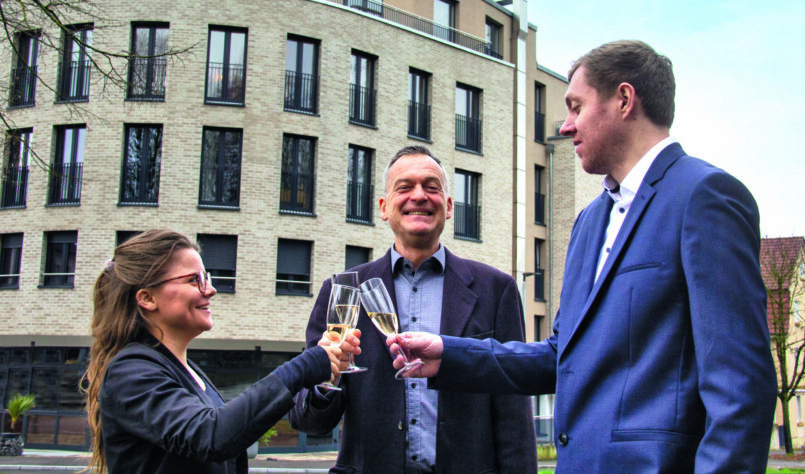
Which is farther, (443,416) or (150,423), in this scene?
(443,416)

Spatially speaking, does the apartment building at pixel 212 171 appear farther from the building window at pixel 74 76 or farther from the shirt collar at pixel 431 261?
the shirt collar at pixel 431 261

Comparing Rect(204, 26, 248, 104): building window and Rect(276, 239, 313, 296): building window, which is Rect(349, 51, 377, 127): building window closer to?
Rect(204, 26, 248, 104): building window

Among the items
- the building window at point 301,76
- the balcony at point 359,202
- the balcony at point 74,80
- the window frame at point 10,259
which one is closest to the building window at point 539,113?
the balcony at point 359,202

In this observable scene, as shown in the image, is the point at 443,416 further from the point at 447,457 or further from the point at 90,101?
the point at 90,101

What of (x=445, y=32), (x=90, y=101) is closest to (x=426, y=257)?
(x=90, y=101)

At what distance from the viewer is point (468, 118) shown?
3250cm

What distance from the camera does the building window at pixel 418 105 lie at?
99.7 ft

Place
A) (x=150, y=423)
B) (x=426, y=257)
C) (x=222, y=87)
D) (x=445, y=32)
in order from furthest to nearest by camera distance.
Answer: (x=445, y=32) → (x=222, y=87) → (x=426, y=257) → (x=150, y=423)

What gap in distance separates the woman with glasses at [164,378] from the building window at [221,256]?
73.0ft

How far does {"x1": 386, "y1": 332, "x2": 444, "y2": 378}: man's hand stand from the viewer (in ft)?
10.7

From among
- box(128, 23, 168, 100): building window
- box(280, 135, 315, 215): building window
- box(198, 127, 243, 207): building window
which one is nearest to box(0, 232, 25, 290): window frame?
box(198, 127, 243, 207): building window

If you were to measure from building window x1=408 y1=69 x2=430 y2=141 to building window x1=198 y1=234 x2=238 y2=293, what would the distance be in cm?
907

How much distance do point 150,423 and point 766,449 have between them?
7.11ft

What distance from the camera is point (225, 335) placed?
81.3 feet
